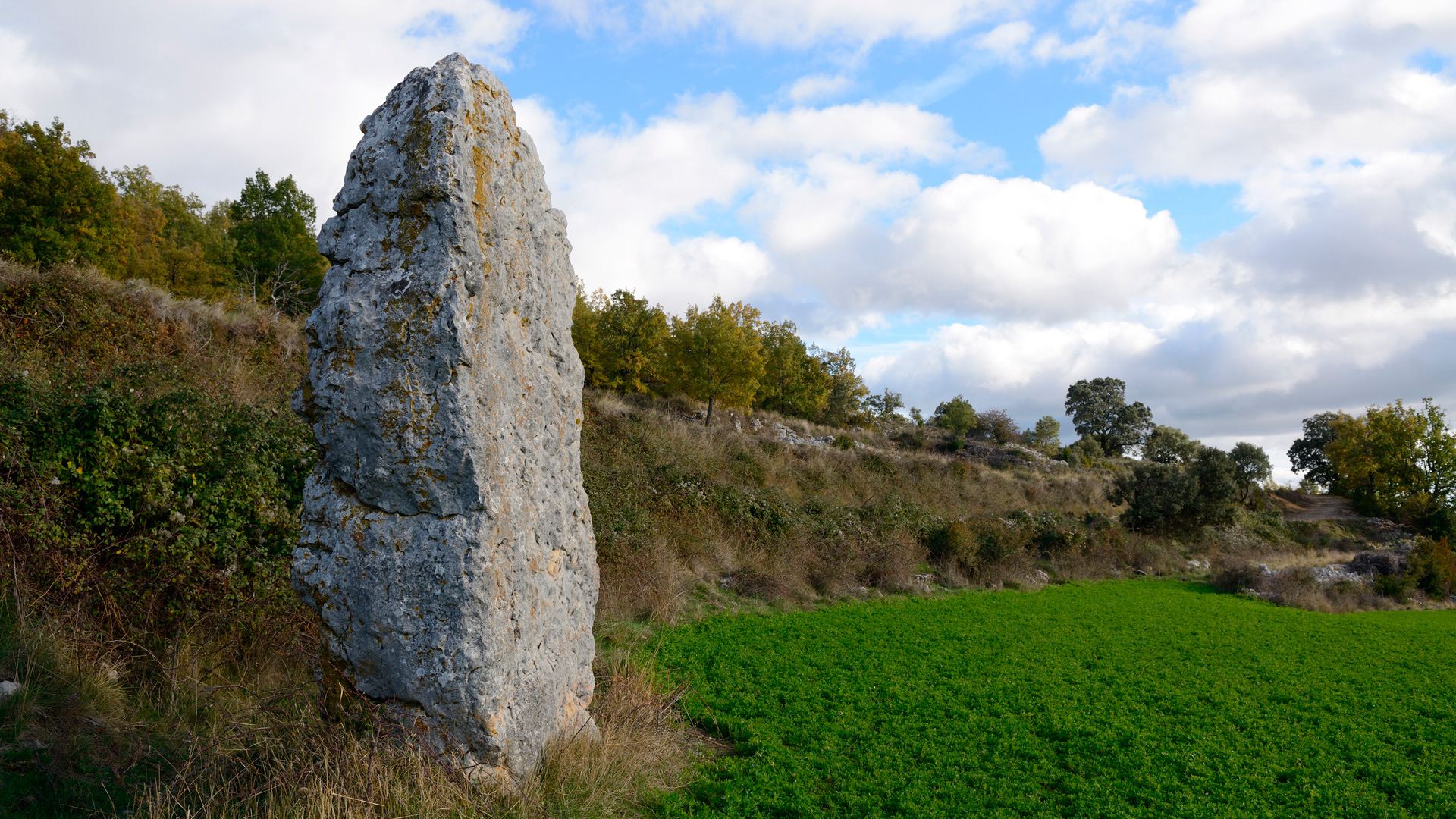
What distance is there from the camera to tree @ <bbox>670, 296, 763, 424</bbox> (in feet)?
104

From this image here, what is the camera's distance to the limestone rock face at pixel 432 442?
4.19 meters

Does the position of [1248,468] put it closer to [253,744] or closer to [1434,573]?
[1434,573]

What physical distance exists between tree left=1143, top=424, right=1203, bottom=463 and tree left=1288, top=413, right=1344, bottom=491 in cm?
779

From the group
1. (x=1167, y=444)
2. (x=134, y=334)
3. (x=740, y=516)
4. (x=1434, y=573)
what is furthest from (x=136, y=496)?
(x=1167, y=444)

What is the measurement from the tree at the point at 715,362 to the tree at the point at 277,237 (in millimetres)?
14593

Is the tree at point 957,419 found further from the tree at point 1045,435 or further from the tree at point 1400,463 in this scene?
the tree at point 1400,463

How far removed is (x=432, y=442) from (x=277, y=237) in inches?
1433

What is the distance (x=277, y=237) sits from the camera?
3425cm

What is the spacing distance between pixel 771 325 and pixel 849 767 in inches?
1662

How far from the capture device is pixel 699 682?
8.09 meters

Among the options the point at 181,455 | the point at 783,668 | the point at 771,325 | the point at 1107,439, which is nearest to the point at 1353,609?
the point at 783,668

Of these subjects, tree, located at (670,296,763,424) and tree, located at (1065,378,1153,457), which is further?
tree, located at (1065,378,1153,457)

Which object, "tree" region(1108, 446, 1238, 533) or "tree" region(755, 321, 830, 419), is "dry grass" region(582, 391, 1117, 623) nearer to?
"tree" region(1108, 446, 1238, 533)

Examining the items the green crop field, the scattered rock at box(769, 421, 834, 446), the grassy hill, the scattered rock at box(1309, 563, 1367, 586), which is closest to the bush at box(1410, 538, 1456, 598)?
the scattered rock at box(1309, 563, 1367, 586)
